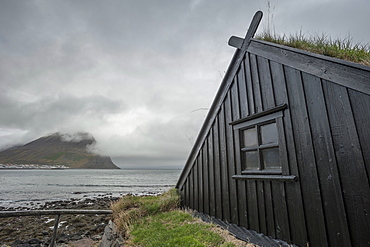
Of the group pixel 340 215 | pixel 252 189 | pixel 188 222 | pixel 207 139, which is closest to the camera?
pixel 340 215

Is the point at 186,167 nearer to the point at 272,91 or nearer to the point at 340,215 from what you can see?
the point at 272,91

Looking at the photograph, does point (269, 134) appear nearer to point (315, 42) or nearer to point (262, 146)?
point (262, 146)

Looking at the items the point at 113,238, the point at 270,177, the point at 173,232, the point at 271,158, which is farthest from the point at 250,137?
the point at 113,238

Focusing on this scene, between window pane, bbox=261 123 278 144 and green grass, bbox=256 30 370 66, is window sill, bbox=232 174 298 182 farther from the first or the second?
green grass, bbox=256 30 370 66

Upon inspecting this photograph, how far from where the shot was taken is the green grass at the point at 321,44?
13.3 ft

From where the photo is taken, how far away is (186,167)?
697 cm

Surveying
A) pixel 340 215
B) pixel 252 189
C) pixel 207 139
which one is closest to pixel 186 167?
pixel 207 139

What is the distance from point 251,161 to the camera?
4.42 meters

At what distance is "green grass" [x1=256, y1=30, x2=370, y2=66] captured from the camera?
13.3 feet

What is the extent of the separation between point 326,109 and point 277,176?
1.41 meters

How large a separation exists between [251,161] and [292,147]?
1.15 meters

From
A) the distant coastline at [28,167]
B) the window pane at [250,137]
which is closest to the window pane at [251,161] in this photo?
the window pane at [250,137]

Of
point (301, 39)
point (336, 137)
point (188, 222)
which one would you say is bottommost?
point (188, 222)

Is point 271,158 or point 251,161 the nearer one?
point 271,158
